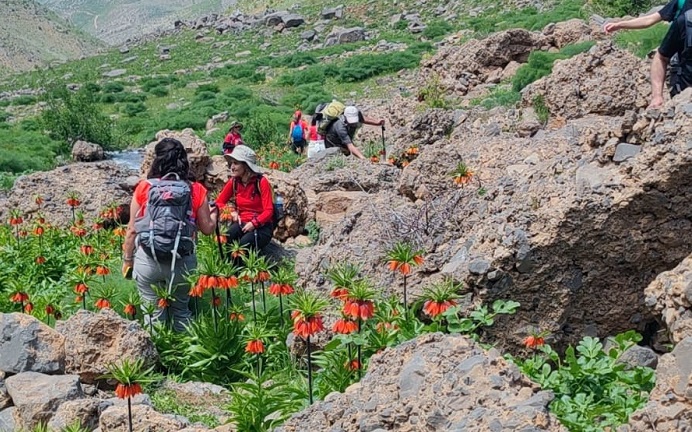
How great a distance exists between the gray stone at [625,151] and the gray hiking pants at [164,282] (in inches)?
150

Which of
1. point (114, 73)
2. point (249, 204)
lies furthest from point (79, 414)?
point (114, 73)

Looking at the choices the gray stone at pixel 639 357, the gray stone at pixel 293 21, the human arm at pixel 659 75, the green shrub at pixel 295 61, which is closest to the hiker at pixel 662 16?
the human arm at pixel 659 75

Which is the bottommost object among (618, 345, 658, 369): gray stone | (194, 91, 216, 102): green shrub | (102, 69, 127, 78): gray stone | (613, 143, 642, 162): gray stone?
(102, 69, 127, 78): gray stone

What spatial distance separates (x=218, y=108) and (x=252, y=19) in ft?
128

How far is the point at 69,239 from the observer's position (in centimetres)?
1045

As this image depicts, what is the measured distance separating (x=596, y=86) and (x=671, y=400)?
873cm

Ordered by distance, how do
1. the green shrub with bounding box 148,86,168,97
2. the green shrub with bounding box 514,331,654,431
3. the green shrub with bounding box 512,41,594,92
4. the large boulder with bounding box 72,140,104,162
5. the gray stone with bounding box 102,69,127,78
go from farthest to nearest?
1. the gray stone with bounding box 102,69,127,78
2. the green shrub with bounding box 148,86,168,97
3. the large boulder with bounding box 72,140,104,162
4. the green shrub with bounding box 512,41,594,92
5. the green shrub with bounding box 514,331,654,431

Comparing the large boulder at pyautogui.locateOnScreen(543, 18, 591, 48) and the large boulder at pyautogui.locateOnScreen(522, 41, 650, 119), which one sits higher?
the large boulder at pyautogui.locateOnScreen(522, 41, 650, 119)

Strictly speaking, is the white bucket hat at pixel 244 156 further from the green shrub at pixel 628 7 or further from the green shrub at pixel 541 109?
the green shrub at pixel 628 7

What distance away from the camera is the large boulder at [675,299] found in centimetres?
377

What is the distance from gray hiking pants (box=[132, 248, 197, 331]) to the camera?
7141 millimetres

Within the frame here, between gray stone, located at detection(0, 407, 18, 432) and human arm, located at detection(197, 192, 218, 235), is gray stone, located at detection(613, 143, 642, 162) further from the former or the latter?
gray stone, located at detection(0, 407, 18, 432)

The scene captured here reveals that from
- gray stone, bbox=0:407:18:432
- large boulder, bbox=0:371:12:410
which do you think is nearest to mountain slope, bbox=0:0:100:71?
large boulder, bbox=0:371:12:410

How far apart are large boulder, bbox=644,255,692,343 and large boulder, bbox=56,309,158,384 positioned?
376 cm
